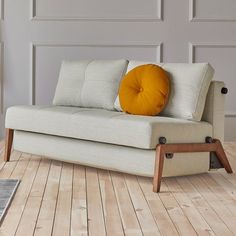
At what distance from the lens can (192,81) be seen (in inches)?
129

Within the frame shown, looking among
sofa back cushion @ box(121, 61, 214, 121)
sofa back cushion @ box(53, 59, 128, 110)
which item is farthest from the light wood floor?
sofa back cushion @ box(53, 59, 128, 110)

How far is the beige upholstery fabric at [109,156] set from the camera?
3.04 m

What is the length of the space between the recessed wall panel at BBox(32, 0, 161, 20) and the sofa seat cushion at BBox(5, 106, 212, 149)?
1.58 meters

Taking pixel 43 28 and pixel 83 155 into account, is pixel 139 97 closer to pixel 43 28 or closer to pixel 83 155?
pixel 83 155

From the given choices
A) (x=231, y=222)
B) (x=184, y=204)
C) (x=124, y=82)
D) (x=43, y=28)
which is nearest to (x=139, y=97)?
(x=124, y=82)

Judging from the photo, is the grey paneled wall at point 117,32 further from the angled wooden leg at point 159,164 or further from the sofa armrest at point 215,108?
the angled wooden leg at point 159,164

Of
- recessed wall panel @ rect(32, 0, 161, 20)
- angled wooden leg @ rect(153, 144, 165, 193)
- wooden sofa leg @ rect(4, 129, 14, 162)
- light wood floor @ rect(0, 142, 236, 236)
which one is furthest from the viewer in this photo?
recessed wall panel @ rect(32, 0, 161, 20)

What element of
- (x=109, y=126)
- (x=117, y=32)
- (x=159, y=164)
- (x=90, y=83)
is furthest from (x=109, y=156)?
(x=117, y=32)

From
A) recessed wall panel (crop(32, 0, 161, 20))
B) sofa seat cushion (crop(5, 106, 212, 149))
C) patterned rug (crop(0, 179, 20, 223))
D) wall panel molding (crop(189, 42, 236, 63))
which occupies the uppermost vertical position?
recessed wall panel (crop(32, 0, 161, 20))

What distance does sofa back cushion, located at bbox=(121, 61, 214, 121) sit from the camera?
3.25m

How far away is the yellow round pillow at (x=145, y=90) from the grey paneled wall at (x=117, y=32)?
162 centimetres

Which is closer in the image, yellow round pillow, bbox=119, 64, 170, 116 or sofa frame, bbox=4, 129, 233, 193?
sofa frame, bbox=4, 129, 233, 193

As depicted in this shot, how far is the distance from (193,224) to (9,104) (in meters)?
3.35

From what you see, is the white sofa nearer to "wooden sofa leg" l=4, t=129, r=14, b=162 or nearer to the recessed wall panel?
"wooden sofa leg" l=4, t=129, r=14, b=162
